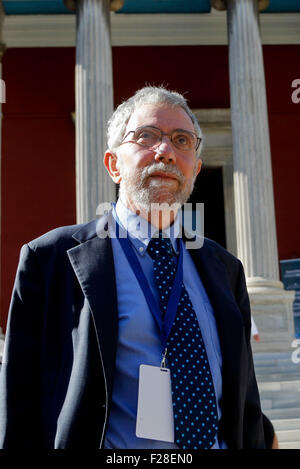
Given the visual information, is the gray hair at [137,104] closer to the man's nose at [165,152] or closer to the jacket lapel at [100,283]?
the man's nose at [165,152]

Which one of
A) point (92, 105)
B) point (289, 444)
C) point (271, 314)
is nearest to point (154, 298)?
point (289, 444)

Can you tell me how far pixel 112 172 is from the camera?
7.19 feet

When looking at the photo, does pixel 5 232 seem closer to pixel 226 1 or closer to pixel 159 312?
pixel 226 1

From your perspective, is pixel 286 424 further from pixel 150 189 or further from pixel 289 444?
pixel 150 189

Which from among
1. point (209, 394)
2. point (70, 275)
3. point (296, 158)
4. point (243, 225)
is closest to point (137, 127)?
point (70, 275)

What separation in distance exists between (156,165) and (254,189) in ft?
26.9

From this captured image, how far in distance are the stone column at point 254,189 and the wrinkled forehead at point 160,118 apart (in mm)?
7801

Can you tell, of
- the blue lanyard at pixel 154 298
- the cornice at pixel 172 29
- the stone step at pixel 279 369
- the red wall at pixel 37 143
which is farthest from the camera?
the cornice at pixel 172 29

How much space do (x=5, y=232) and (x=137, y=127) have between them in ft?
34.2

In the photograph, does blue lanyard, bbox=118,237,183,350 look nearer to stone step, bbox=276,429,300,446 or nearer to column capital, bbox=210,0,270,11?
stone step, bbox=276,429,300,446

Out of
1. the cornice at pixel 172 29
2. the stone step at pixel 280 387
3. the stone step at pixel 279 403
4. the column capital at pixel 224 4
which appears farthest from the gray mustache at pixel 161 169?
the cornice at pixel 172 29

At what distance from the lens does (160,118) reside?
1991 millimetres

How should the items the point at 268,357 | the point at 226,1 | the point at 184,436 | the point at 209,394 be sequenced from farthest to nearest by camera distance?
the point at 226,1
the point at 268,357
the point at 209,394
the point at 184,436

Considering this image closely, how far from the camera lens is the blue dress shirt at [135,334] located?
5.41 feet
